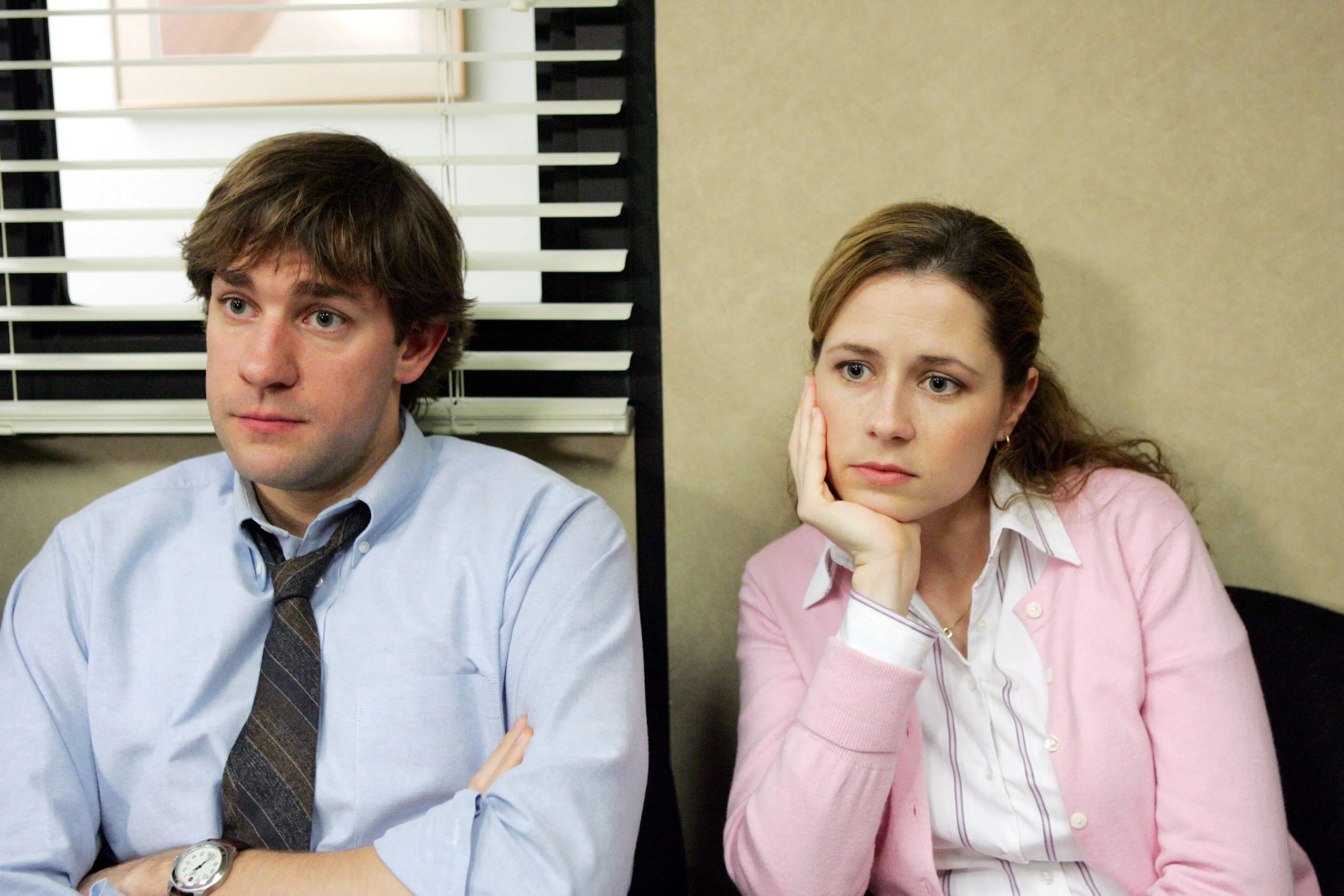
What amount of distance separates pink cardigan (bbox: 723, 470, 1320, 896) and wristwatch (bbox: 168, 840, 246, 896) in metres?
0.61

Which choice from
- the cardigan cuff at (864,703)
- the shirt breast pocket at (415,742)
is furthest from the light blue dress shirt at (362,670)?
the cardigan cuff at (864,703)

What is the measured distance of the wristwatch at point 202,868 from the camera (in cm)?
113

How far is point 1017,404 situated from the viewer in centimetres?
138

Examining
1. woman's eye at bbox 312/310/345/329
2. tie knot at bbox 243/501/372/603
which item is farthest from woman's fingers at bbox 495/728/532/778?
woman's eye at bbox 312/310/345/329

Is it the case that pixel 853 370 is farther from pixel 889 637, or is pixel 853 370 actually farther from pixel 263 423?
pixel 263 423

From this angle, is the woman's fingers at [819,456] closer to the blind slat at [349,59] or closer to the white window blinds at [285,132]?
the white window blinds at [285,132]

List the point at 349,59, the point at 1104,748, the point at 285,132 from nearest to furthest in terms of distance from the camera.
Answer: the point at 1104,748 < the point at 349,59 < the point at 285,132

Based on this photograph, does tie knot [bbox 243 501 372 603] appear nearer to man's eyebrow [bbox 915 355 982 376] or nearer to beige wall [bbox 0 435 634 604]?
beige wall [bbox 0 435 634 604]

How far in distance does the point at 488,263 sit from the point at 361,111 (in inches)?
13.5

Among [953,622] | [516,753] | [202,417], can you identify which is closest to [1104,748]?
[953,622]

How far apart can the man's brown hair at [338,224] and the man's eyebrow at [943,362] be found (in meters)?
0.68

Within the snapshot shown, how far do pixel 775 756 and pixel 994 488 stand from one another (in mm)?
486

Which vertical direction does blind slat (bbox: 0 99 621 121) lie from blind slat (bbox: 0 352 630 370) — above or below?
above

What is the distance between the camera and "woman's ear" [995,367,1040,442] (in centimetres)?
137
